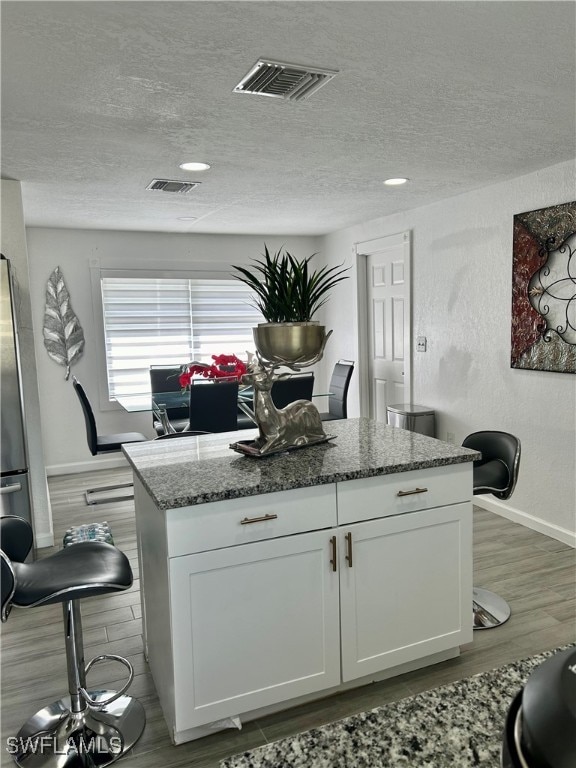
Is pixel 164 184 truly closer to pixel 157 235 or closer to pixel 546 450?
pixel 157 235

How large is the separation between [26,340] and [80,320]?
2129 mm

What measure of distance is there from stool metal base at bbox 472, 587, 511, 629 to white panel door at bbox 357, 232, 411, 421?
2445mm

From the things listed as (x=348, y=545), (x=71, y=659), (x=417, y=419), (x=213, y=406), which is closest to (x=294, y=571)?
(x=348, y=545)

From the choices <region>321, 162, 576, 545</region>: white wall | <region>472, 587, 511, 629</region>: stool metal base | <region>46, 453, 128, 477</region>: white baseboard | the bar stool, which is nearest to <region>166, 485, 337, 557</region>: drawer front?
the bar stool

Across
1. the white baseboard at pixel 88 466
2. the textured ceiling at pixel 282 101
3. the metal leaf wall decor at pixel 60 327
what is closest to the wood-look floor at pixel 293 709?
the white baseboard at pixel 88 466

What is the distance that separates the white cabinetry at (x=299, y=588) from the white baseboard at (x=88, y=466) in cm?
373

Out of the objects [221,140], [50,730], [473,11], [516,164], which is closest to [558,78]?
[473,11]

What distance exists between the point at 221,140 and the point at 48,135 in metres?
0.83

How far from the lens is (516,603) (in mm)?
2893

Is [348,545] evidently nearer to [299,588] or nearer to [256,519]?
[299,588]

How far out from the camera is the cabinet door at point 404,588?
6.92ft

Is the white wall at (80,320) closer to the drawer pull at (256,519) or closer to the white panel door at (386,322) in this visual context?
the white panel door at (386,322)

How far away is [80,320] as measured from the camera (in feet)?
18.9

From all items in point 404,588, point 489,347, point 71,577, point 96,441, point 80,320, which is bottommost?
point 404,588
